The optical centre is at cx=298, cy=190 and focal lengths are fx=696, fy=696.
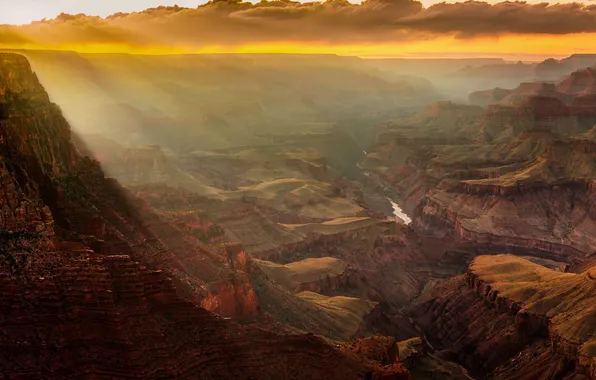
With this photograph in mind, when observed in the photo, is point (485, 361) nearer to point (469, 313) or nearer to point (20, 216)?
point (469, 313)

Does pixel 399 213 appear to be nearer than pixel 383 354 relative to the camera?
No

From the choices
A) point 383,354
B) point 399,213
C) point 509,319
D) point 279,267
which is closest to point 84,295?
point 383,354

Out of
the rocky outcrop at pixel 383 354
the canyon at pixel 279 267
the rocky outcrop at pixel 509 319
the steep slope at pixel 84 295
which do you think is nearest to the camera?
the steep slope at pixel 84 295

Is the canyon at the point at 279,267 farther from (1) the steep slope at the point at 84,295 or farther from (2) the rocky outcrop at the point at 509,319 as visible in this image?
(2) the rocky outcrop at the point at 509,319

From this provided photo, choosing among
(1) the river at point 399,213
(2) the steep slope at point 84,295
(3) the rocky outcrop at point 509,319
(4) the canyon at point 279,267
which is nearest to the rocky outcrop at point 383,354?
(4) the canyon at point 279,267

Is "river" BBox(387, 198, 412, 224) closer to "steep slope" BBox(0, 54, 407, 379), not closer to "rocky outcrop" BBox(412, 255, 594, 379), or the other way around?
"rocky outcrop" BBox(412, 255, 594, 379)

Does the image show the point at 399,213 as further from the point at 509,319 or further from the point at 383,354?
the point at 383,354

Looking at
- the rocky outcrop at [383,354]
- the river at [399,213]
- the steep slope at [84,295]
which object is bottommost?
the river at [399,213]

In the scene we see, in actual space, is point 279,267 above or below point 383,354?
below
